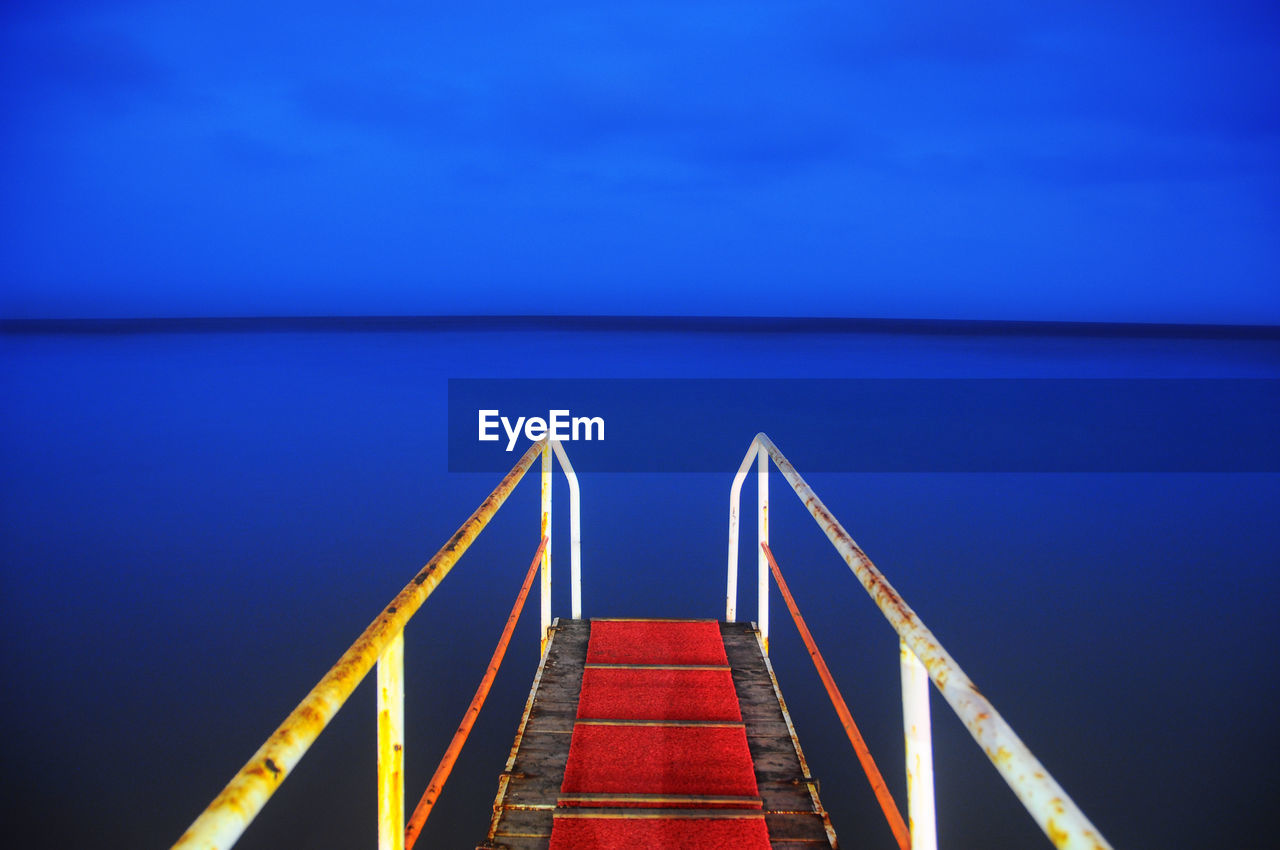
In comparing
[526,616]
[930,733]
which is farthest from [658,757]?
[526,616]

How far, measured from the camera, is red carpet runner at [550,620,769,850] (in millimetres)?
2221

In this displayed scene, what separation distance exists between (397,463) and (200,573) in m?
5.09

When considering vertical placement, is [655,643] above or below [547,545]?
below

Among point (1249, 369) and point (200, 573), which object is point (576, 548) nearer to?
point (200, 573)

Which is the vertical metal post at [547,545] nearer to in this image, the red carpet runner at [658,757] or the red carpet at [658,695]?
the red carpet runner at [658,757]

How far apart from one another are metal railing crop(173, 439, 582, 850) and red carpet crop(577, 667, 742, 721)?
3.48 feet

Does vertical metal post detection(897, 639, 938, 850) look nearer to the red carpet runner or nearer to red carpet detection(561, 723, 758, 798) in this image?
the red carpet runner

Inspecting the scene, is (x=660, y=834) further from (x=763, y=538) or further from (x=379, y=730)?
(x=763, y=538)

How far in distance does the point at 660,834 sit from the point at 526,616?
4.47m

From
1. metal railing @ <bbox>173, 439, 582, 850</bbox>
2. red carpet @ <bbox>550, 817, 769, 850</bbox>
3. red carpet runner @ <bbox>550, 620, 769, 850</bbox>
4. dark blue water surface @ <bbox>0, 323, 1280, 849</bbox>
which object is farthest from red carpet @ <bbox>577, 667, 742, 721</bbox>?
dark blue water surface @ <bbox>0, 323, 1280, 849</bbox>

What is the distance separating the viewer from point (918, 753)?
147 centimetres

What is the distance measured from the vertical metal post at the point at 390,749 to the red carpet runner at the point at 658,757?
0.83 meters

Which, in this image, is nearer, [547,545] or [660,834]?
[660,834]

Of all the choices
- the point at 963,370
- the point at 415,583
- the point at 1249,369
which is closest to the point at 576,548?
the point at 415,583
